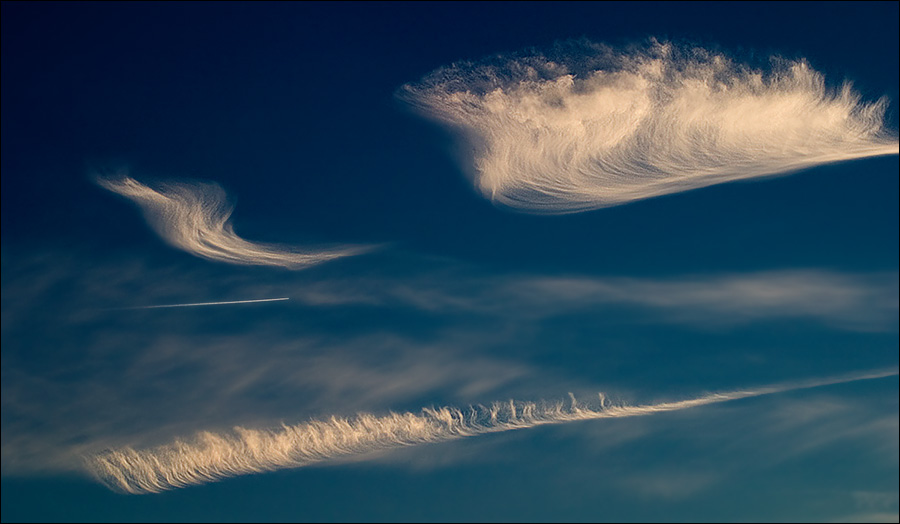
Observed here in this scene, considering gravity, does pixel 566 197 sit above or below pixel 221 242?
above

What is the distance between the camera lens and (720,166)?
2747cm

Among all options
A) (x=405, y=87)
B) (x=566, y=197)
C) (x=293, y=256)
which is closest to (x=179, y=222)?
(x=293, y=256)

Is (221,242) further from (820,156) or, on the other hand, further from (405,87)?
(820,156)

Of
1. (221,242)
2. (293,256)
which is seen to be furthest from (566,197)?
(221,242)

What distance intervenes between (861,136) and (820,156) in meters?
1.57

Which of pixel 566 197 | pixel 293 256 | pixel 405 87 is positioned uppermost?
pixel 405 87

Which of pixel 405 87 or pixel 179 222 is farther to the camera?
pixel 179 222

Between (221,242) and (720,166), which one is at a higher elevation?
(720,166)

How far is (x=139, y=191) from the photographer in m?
27.2

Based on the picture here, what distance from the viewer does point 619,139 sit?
27.0m

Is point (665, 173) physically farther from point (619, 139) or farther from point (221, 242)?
point (221, 242)

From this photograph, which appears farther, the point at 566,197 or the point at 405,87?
the point at 566,197

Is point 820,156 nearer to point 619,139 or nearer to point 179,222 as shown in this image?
point 619,139

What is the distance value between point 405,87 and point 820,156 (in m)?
17.0
